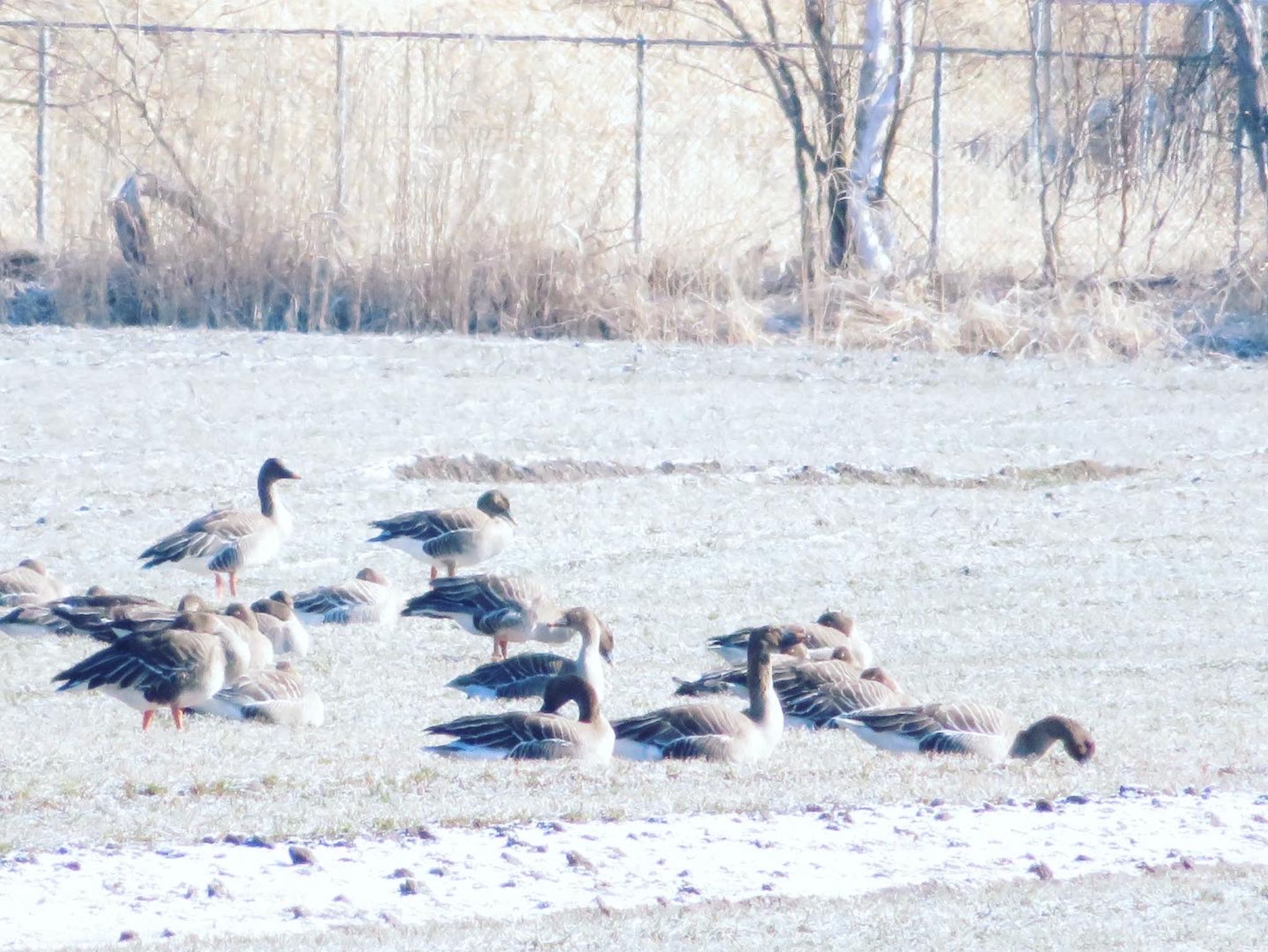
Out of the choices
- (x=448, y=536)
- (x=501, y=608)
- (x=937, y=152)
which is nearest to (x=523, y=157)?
(x=937, y=152)

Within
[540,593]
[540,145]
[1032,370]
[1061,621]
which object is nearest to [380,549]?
[540,593]

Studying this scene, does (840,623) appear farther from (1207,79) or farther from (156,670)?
(1207,79)

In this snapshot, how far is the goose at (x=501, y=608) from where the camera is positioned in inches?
368

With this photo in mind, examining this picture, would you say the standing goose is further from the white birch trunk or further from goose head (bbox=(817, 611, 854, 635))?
the white birch trunk

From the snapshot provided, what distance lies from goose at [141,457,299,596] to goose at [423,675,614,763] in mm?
3182

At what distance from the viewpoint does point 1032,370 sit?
18.8 m

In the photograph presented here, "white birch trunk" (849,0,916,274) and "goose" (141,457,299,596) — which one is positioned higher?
"white birch trunk" (849,0,916,274)

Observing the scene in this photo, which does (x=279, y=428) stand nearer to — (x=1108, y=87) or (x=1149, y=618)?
(x=1149, y=618)

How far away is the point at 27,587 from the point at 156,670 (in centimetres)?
199

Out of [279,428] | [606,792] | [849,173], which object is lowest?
[606,792]

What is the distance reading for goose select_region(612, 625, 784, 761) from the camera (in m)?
7.37

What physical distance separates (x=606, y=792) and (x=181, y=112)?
54.7 feet

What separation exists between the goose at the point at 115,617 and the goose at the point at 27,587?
0.40 metres

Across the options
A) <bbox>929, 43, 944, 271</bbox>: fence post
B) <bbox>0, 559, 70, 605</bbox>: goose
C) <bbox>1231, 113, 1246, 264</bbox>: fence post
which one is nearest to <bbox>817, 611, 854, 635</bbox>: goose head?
<bbox>0, 559, 70, 605</bbox>: goose
